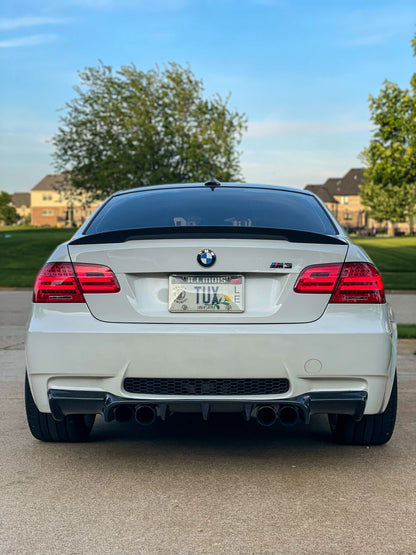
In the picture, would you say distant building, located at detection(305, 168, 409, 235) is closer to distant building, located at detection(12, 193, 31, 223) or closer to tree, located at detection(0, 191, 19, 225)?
tree, located at detection(0, 191, 19, 225)

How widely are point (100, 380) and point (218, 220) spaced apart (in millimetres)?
1421

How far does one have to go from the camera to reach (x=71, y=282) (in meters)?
4.68

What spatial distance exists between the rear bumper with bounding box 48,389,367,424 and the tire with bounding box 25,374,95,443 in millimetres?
625

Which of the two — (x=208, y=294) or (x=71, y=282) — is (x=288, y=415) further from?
(x=71, y=282)

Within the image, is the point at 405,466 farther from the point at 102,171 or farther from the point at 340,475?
the point at 102,171

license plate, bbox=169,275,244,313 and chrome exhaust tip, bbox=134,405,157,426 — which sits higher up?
license plate, bbox=169,275,244,313

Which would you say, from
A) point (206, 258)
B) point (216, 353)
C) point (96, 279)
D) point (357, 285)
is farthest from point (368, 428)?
point (96, 279)

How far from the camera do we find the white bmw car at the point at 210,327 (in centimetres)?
449

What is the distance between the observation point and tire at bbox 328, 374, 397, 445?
519cm

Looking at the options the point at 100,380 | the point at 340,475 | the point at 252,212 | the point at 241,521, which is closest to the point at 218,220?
the point at 252,212

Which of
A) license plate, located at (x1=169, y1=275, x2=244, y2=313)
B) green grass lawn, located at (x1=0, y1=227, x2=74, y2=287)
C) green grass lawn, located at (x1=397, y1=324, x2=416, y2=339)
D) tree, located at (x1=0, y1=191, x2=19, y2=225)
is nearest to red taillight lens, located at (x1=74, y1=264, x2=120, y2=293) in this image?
license plate, located at (x1=169, y1=275, x2=244, y2=313)

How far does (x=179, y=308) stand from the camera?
4.55 m

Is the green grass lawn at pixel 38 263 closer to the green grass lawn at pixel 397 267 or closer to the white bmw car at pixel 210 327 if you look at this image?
the green grass lawn at pixel 397 267

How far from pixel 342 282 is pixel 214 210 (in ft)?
4.09
